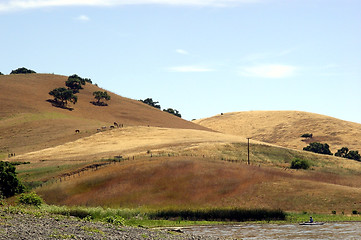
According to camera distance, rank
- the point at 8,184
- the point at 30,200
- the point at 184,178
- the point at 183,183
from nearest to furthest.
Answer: the point at 30,200
the point at 8,184
the point at 183,183
the point at 184,178

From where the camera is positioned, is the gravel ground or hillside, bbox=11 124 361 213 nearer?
the gravel ground

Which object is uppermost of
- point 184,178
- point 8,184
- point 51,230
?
point 184,178

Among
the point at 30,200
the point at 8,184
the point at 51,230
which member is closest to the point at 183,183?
the point at 30,200

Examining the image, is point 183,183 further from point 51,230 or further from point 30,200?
point 51,230

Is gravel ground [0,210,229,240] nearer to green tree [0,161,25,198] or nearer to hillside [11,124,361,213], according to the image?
hillside [11,124,361,213]

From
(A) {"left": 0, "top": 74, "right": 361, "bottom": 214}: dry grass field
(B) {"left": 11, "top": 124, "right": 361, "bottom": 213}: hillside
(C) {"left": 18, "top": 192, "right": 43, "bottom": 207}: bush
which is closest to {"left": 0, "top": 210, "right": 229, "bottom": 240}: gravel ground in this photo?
(C) {"left": 18, "top": 192, "right": 43, "bottom": 207}: bush

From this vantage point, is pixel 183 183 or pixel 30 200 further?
pixel 183 183

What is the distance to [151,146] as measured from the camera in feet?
461

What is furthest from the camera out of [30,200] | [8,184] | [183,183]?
[183,183]

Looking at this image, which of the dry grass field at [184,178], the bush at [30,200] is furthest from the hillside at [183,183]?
the bush at [30,200]

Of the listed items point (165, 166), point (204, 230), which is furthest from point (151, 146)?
point (204, 230)

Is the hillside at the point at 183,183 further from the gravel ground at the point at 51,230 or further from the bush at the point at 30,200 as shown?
the gravel ground at the point at 51,230

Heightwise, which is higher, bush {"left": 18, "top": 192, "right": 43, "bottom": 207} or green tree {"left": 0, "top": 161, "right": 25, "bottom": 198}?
green tree {"left": 0, "top": 161, "right": 25, "bottom": 198}

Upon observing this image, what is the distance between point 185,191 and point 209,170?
1088cm
